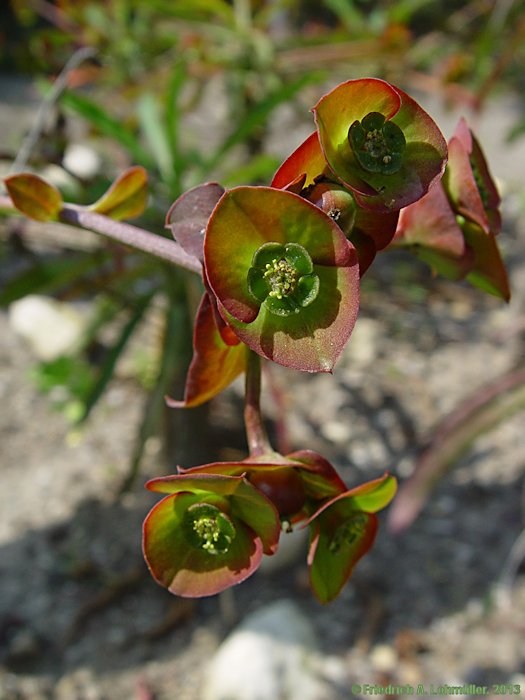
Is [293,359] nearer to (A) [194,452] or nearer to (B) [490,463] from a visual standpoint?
(A) [194,452]

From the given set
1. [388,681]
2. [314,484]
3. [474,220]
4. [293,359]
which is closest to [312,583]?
[314,484]

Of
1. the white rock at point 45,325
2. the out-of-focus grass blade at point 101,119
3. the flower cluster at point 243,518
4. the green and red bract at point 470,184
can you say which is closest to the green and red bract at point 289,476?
the flower cluster at point 243,518

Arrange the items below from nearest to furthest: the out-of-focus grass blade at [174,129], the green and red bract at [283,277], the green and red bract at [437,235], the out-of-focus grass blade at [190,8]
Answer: the green and red bract at [283,277] → the green and red bract at [437,235] → the out-of-focus grass blade at [174,129] → the out-of-focus grass blade at [190,8]

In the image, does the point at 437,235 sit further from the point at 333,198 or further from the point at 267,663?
the point at 267,663

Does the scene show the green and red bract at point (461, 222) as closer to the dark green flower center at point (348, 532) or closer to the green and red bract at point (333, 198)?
the green and red bract at point (333, 198)

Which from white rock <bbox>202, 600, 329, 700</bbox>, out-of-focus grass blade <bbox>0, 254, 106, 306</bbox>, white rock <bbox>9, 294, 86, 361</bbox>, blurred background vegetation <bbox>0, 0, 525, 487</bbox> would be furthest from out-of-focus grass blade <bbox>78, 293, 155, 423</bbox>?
white rock <bbox>9, 294, 86, 361</bbox>
